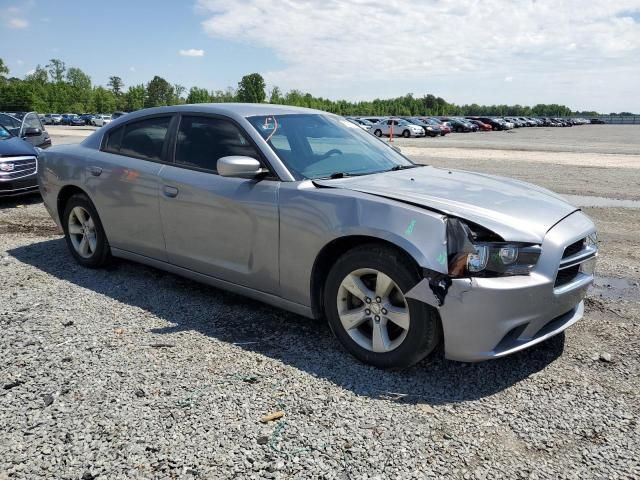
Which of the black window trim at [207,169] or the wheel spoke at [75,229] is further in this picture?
the wheel spoke at [75,229]

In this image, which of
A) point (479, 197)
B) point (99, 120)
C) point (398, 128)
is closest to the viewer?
point (479, 197)

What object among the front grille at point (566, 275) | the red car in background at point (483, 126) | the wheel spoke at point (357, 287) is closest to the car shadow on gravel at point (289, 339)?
the wheel spoke at point (357, 287)

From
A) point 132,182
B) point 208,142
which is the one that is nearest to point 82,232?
point 132,182

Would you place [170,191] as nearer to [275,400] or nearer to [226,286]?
[226,286]

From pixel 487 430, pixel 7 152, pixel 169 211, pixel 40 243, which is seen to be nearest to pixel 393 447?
pixel 487 430

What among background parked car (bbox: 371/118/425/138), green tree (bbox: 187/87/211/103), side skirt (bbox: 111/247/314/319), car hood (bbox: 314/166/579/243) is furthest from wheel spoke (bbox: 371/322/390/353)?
green tree (bbox: 187/87/211/103)

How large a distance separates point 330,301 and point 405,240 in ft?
2.35

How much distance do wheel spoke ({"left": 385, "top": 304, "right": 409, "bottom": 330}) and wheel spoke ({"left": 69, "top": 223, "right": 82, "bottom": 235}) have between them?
3689mm

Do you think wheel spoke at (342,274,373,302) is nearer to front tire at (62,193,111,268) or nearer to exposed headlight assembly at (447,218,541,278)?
exposed headlight assembly at (447,218,541,278)

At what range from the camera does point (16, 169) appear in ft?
29.5

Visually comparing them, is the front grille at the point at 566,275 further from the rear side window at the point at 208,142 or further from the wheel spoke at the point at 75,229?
the wheel spoke at the point at 75,229

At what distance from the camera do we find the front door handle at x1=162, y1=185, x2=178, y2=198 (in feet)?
14.4

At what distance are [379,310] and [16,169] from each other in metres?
7.95

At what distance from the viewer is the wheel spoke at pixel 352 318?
3440 mm
